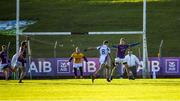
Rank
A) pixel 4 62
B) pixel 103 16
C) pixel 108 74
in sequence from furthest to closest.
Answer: pixel 103 16 < pixel 4 62 < pixel 108 74

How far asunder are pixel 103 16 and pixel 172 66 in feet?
61.1

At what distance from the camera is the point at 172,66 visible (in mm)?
37625

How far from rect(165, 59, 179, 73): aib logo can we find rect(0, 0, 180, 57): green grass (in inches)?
342

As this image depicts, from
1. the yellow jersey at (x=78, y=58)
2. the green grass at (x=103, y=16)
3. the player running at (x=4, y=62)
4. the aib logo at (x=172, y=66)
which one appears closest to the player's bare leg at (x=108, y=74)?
the yellow jersey at (x=78, y=58)

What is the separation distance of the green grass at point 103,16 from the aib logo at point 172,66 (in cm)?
868

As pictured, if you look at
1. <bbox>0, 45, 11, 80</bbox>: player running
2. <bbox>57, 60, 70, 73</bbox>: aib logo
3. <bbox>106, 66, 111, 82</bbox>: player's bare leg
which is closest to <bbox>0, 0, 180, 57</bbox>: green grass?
<bbox>57, 60, 70, 73</bbox>: aib logo

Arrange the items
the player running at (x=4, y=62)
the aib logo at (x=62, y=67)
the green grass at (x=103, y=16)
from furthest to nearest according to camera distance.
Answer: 1. the green grass at (x=103, y=16)
2. the aib logo at (x=62, y=67)
3. the player running at (x=4, y=62)

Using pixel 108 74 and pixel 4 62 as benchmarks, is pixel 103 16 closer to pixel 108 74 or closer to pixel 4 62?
pixel 4 62

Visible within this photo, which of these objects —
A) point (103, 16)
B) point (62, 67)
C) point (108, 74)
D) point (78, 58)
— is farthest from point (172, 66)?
point (103, 16)

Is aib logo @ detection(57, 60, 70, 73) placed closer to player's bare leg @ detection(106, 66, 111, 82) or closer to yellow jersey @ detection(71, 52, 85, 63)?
yellow jersey @ detection(71, 52, 85, 63)

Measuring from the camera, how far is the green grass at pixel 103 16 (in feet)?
164

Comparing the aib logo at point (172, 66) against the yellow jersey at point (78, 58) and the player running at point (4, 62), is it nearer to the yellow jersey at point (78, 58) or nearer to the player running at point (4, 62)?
the yellow jersey at point (78, 58)

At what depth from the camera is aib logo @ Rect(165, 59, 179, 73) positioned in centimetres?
3759

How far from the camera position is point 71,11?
5706 centimetres
